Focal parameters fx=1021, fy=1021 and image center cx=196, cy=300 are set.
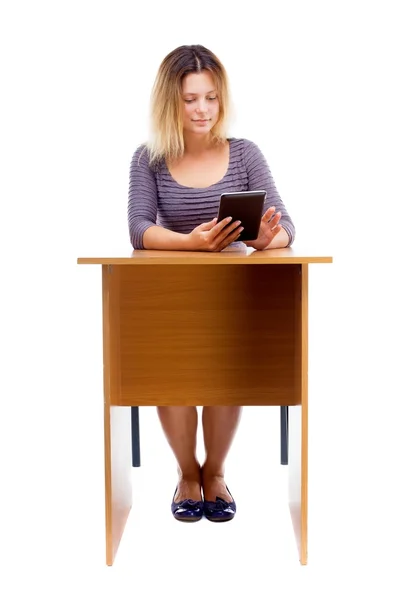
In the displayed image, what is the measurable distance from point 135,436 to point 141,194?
3.15ft

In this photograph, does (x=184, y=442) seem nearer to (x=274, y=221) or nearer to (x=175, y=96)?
(x=274, y=221)

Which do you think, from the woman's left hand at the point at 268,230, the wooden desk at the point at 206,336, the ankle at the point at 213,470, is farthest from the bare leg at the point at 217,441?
the woman's left hand at the point at 268,230

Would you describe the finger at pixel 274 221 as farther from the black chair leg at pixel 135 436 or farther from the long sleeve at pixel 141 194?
the black chair leg at pixel 135 436

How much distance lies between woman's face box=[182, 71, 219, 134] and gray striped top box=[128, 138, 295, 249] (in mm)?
166

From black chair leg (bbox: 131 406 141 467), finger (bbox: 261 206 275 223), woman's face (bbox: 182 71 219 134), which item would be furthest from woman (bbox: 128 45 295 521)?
black chair leg (bbox: 131 406 141 467)

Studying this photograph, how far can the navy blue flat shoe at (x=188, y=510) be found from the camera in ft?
10.9

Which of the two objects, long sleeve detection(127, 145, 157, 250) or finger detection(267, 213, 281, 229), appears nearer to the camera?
finger detection(267, 213, 281, 229)

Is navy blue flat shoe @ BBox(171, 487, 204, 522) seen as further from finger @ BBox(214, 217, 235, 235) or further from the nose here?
the nose

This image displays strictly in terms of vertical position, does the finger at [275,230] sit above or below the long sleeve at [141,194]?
below

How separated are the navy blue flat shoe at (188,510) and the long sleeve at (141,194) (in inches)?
34.0

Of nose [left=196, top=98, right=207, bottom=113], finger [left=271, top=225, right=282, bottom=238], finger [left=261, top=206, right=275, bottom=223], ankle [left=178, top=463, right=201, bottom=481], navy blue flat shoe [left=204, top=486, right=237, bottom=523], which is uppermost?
nose [left=196, top=98, right=207, bottom=113]

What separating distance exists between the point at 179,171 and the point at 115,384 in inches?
30.2

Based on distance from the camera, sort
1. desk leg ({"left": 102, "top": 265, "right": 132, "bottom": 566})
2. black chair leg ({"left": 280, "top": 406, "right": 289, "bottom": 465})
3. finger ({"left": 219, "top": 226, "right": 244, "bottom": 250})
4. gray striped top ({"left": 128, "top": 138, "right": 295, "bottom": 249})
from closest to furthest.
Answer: desk leg ({"left": 102, "top": 265, "right": 132, "bottom": 566}) < finger ({"left": 219, "top": 226, "right": 244, "bottom": 250}) < gray striped top ({"left": 128, "top": 138, "right": 295, "bottom": 249}) < black chair leg ({"left": 280, "top": 406, "right": 289, "bottom": 465})

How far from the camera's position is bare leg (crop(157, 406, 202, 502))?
3.38 meters
